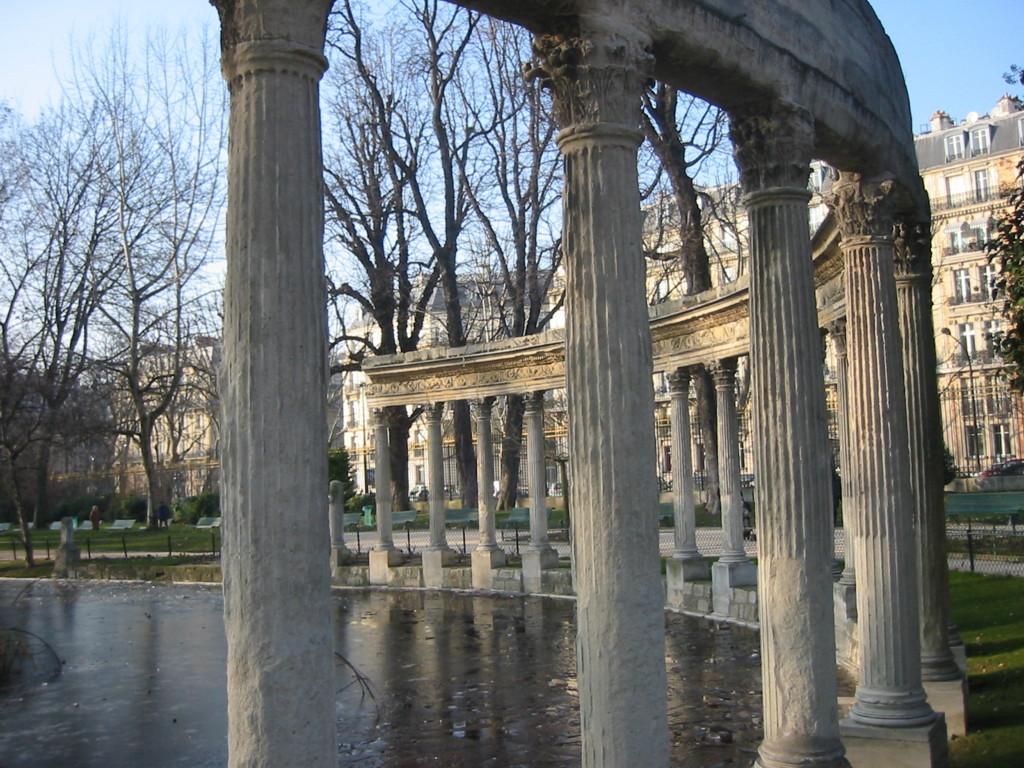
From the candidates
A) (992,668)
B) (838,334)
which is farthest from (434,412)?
(992,668)

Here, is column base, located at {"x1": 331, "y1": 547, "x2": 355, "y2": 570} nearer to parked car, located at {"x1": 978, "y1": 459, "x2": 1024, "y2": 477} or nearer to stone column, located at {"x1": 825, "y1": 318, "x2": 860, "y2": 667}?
stone column, located at {"x1": 825, "y1": 318, "x2": 860, "y2": 667}

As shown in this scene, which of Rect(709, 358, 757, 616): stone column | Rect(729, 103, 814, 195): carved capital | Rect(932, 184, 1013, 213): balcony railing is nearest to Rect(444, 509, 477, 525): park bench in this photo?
Rect(709, 358, 757, 616): stone column

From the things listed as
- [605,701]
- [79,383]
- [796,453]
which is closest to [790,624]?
[796,453]

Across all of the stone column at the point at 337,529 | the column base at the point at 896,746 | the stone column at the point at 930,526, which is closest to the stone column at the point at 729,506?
the stone column at the point at 930,526

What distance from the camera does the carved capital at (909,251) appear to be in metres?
10.6

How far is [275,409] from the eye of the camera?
539 cm

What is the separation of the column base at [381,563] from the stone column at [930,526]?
16.5 m

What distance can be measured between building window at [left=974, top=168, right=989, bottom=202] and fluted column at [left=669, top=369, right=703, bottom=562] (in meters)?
48.1

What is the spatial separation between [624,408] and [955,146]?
64.5m

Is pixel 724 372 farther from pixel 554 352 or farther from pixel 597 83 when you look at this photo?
pixel 597 83

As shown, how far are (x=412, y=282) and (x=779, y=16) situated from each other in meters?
28.3

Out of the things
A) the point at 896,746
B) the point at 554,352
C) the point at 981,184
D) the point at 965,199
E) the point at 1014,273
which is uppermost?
the point at 981,184

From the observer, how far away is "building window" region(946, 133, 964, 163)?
63.0 metres

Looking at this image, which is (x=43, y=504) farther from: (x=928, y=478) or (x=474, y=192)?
(x=928, y=478)
